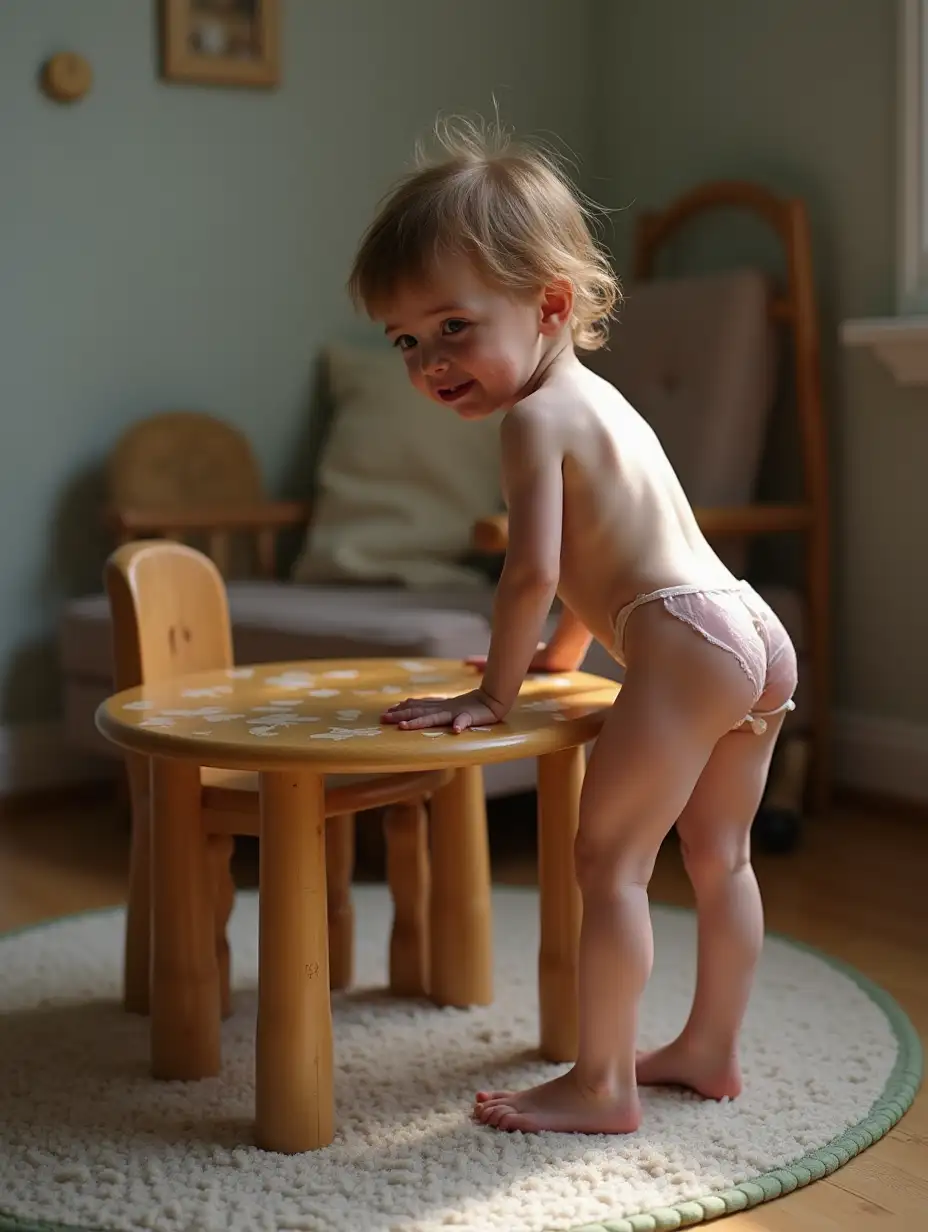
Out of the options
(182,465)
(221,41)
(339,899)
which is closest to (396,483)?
(182,465)

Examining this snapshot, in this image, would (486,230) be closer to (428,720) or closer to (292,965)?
(428,720)

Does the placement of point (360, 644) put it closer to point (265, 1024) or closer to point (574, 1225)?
point (265, 1024)

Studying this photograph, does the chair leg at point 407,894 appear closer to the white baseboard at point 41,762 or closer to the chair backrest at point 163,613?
the chair backrest at point 163,613

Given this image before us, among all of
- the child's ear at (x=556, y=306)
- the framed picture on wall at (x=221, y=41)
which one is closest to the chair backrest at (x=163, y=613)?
the child's ear at (x=556, y=306)

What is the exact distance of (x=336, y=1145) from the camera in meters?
1.48

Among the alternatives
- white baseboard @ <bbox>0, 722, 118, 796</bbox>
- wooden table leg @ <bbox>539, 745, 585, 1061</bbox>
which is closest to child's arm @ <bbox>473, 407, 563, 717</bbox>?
wooden table leg @ <bbox>539, 745, 585, 1061</bbox>

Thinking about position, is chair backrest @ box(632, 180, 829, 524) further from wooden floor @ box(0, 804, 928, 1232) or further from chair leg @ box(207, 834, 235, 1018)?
chair leg @ box(207, 834, 235, 1018)

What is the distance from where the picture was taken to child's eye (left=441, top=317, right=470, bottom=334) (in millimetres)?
1467

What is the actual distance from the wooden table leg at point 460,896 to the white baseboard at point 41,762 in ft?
4.02

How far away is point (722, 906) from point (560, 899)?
18 centimetres

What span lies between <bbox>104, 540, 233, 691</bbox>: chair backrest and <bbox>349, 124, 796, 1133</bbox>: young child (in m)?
0.42

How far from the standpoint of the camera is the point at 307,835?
1.43 m

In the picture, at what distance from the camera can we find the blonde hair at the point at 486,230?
144 cm

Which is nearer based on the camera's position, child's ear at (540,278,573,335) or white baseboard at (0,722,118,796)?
child's ear at (540,278,573,335)
